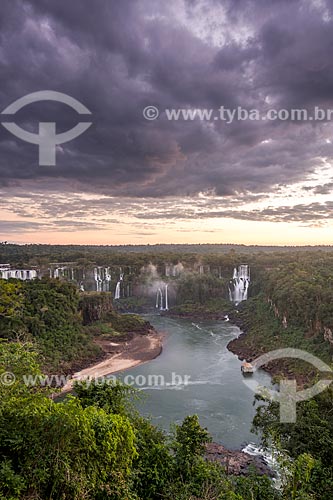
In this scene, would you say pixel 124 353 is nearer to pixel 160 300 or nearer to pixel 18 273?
pixel 18 273

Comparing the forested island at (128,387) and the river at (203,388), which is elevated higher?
the forested island at (128,387)

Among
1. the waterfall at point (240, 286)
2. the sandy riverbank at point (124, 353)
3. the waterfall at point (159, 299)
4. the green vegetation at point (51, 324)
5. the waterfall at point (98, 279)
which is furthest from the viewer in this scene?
the waterfall at point (98, 279)

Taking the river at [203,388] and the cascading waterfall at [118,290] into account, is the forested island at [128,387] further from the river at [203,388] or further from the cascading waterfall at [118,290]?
the river at [203,388]

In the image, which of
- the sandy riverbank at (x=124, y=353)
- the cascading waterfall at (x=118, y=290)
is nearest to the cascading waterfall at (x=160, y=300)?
the cascading waterfall at (x=118, y=290)

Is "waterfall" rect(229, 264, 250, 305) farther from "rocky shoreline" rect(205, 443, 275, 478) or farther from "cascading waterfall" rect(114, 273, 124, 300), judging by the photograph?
"rocky shoreline" rect(205, 443, 275, 478)

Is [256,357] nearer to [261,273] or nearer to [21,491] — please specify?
[21,491]

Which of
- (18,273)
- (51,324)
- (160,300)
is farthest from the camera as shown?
(160,300)

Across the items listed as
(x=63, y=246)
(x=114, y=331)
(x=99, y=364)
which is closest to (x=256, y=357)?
(x=99, y=364)

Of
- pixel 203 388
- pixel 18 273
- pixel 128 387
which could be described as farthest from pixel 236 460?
pixel 18 273
